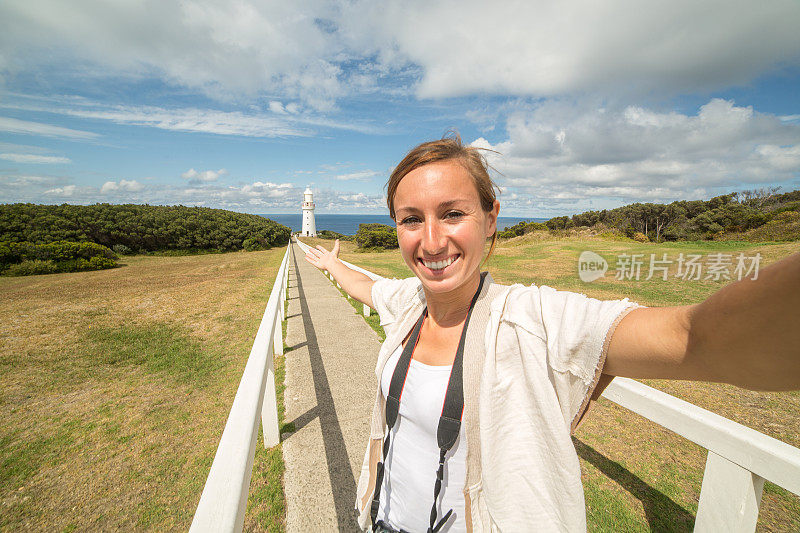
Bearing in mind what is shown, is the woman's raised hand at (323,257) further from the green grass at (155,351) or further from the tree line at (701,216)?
the green grass at (155,351)

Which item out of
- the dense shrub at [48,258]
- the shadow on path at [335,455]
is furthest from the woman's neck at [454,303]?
the dense shrub at [48,258]

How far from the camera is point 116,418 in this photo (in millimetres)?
3486

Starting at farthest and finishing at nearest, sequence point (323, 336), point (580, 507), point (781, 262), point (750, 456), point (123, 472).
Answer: point (323, 336)
point (123, 472)
point (750, 456)
point (580, 507)
point (781, 262)

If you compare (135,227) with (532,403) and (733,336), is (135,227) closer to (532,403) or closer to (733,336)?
(532,403)

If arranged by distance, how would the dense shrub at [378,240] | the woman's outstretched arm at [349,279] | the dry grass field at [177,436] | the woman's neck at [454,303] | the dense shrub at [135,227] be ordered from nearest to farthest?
the woman's neck at [454,303]
the dry grass field at [177,436]
the woman's outstretched arm at [349,279]
the dense shrub at [135,227]
the dense shrub at [378,240]

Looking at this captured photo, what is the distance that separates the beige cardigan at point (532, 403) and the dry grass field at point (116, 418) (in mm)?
2193

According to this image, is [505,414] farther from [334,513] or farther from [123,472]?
[123,472]

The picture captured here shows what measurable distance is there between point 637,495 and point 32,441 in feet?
19.1

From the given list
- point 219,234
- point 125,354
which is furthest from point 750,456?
point 219,234

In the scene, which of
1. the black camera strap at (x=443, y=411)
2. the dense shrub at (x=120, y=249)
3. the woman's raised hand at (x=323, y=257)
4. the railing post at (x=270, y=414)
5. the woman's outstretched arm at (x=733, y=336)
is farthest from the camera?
the dense shrub at (x=120, y=249)

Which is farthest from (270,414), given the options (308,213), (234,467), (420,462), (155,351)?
(308,213)

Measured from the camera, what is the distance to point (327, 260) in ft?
10.5

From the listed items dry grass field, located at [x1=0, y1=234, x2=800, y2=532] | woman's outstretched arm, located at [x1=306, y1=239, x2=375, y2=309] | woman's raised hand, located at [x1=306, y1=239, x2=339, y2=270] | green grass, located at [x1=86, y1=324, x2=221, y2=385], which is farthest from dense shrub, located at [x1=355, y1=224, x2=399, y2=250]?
woman's outstretched arm, located at [x1=306, y1=239, x2=375, y2=309]

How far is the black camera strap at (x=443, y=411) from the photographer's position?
1.29m
